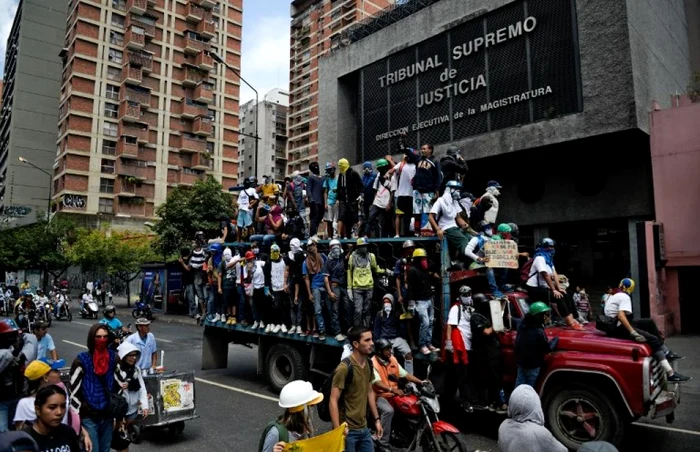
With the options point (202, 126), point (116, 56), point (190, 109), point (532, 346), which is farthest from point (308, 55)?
point (532, 346)

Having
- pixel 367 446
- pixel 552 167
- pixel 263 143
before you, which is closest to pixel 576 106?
pixel 552 167

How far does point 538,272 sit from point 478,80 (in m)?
13.4

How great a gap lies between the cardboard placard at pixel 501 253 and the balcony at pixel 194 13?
63.9 m

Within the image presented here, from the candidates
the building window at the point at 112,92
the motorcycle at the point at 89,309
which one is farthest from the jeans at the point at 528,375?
the building window at the point at 112,92

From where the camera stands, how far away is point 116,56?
56.5 m

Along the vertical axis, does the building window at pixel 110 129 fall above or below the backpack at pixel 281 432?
above

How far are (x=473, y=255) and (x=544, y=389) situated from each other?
80.6 inches

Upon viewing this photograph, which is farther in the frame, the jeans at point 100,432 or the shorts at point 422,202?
the shorts at point 422,202

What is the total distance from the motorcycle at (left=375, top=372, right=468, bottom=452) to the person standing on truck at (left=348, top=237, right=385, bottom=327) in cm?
229

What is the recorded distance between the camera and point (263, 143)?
3492 inches

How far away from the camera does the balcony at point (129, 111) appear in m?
55.1

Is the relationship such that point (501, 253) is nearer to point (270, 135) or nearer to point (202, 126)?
point (202, 126)

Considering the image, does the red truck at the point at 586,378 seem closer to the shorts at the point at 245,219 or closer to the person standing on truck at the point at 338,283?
the person standing on truck at the point at 338,283

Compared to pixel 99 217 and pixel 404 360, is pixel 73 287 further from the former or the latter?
pixel 404 360
